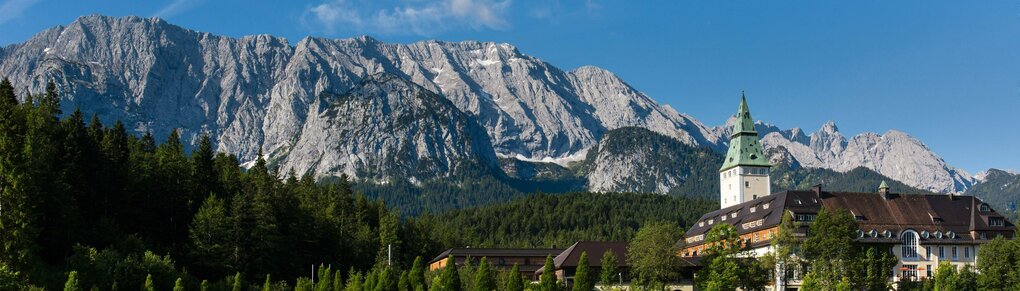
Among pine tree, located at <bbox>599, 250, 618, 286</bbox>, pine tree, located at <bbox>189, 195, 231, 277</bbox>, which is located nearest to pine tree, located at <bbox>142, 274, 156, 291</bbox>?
pine tree, located at <bbox>189, 195, 231, 277</bbox>

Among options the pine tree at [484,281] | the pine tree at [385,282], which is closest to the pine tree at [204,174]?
the pine tree at [385,282]

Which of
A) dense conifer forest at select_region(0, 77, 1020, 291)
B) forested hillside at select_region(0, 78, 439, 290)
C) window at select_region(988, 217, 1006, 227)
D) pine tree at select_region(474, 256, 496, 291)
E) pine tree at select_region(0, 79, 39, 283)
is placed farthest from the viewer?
window at select_region(988, 217, 1006, 227)

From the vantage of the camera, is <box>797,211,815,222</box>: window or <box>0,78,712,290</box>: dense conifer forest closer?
<box>0,78,712,290</box>: dense conifer forest

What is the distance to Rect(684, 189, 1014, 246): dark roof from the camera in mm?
132125

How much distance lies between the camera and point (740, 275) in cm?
11375

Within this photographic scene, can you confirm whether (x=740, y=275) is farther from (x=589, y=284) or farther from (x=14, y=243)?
(x=14, y=243)

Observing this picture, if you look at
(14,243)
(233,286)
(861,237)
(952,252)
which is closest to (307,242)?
(233,286)

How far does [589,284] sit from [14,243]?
56.2 m

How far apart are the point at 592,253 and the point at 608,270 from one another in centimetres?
1156

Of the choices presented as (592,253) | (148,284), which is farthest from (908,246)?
(148,284)

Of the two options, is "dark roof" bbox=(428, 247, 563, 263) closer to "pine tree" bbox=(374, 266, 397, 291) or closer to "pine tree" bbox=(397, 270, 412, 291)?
"pine tree" bbox=(397, 270, 412, 291)

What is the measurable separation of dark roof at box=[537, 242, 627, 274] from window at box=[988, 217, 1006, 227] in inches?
1873

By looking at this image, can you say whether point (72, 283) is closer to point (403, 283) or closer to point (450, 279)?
point (403, 283)

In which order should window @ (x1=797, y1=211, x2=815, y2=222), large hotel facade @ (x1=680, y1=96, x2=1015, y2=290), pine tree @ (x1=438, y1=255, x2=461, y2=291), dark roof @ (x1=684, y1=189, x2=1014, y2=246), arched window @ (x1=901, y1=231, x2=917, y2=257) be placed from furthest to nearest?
dark roof @ (x1=684, y1=189, x2=1014, y2=246) < window @ (x1=797, y1=211, x2=815, y2=222) < arched window @ (x1=901, y1=231, x2=917, y2=257) < large hotel facade @ (x1=680, y1=96, x2=1015, y2=290) < pine tree @ (x1=438, y1=255, x2=461, y2=291)
